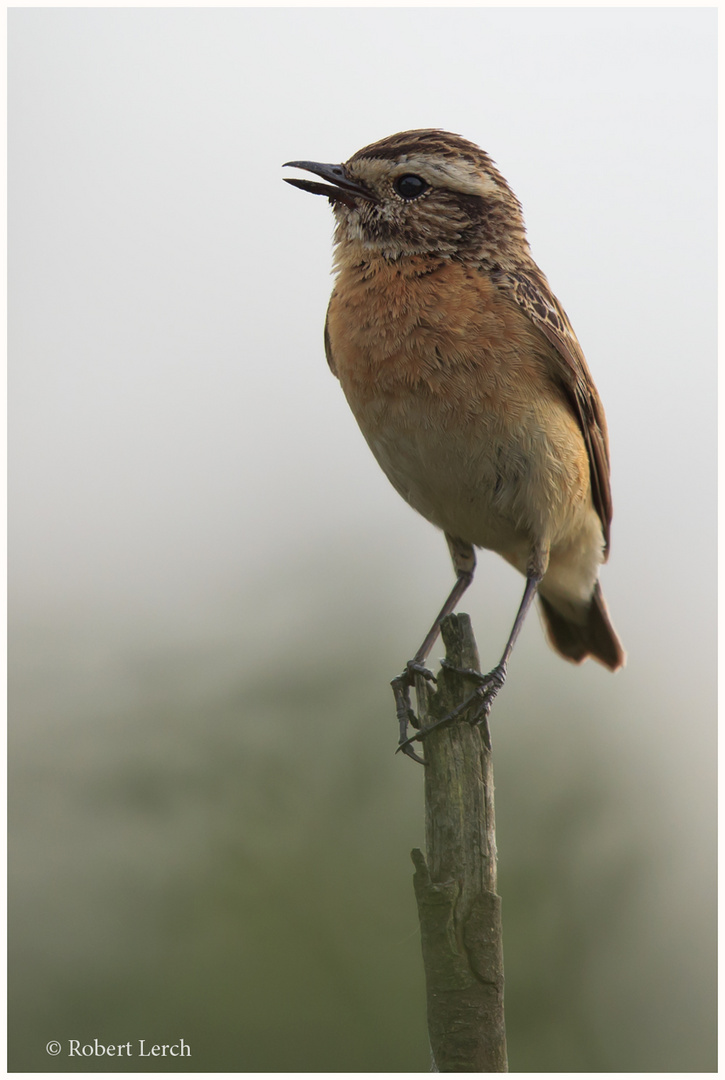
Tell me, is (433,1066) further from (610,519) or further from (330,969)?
(610,519)

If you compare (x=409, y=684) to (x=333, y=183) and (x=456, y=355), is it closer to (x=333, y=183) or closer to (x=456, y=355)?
(x=456, y=355)

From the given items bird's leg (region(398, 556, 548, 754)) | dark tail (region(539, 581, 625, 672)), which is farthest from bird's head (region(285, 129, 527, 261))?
dark tail (region(539, 581, 625, 672))

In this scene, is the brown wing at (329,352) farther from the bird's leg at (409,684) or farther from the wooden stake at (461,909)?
the wooden stake at (461,909)

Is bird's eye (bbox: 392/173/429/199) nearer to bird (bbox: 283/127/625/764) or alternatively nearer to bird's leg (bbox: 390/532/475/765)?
bird (bbox: 283/127/625/764)

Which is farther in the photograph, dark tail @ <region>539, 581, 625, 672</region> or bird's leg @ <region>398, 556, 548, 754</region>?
dark tail @ <region>539, 581, 625, 672</region>

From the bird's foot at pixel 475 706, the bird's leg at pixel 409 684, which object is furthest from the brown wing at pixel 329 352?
the bird's foot at pixel 475 706

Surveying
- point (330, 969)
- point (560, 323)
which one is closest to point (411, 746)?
point (330, 969)

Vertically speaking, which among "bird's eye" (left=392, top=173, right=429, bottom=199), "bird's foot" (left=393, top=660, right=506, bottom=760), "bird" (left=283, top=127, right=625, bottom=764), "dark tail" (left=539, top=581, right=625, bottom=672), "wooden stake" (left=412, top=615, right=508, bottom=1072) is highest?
"bird's eye" (left=392, top=173, right=429, bottom=199)
